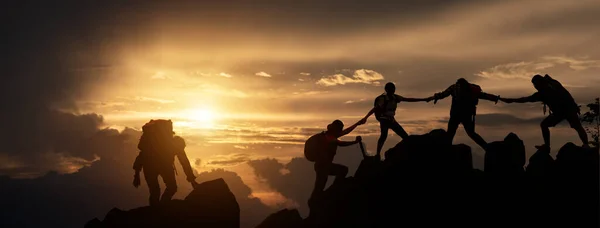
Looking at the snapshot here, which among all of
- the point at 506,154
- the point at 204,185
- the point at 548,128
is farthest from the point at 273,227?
the point at 548,128

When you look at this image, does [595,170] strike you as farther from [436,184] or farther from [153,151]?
[153,151]

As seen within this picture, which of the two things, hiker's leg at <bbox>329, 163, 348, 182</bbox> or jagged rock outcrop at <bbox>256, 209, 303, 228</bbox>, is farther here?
jagged rock outcrop at <bbox>256, 209, 303, 228</bbox>

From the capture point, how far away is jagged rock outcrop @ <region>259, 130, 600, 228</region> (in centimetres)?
2434

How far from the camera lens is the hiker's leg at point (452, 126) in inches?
966

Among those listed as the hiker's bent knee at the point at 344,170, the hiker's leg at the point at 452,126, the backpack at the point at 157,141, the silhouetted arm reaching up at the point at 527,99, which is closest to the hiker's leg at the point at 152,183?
the backpack at the point at 157,141

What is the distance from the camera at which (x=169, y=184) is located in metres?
27.5

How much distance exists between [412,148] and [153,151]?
12.4 m

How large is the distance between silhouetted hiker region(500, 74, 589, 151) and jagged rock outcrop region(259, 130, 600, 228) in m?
1.20

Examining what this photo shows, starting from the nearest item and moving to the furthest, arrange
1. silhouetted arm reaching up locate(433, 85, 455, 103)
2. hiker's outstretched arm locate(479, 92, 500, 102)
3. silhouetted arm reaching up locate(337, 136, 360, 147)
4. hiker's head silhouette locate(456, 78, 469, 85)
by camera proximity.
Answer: silhouetted arm reaching up locate(337, 136, 360, 147) → hiker's head silhouette locate(456, 78, 469, 85) → silhouetted arm reaching up locate(433, 85, 455, 103) → hiker's outstretched arm locate(479, 92, 500, 102)

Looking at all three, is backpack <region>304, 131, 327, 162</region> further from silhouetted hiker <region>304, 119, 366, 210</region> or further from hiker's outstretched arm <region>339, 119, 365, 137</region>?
hiker's outstretched arm <region>339, 119, 365, 137</region>

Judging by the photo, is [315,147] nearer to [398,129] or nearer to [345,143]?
[345,143]

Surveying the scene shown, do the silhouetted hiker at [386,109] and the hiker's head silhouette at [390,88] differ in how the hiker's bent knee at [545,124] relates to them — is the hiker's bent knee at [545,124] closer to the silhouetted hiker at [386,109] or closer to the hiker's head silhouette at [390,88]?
the silhouetted hiker at [386,109]

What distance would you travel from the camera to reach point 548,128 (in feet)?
79.9

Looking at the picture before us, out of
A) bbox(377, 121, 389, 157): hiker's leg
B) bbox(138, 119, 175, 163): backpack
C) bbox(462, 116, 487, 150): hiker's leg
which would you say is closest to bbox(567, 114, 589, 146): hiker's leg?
bbox(462, 116, 487, 150): hiker's leg
